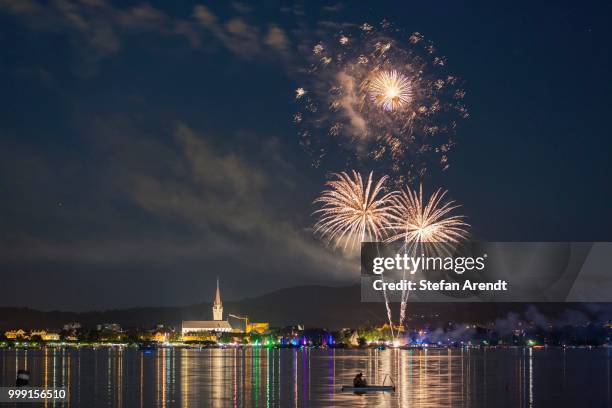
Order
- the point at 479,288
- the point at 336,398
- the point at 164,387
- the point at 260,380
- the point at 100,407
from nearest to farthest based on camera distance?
the point at 100,407 → the point at 336,398 → the point at 164,387 → the point at 260,380 → the point at 479,288

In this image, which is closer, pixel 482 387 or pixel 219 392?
pixel 219 392

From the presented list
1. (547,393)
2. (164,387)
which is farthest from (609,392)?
(164,387)

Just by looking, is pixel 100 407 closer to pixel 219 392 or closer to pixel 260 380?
pixel 219 392

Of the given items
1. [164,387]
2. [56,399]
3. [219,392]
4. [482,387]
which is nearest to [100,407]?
[56,399]

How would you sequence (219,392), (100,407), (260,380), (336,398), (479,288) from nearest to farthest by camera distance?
(100,407) → (336,398) → (219,392) → (260,380) → (479,288)

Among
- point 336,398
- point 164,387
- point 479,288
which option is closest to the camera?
point 336,398

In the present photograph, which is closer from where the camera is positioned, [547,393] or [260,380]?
[547,393]

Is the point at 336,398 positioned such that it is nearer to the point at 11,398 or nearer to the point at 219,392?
the point at 219,392

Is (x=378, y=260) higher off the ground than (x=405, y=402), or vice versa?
(x=378, y=260)

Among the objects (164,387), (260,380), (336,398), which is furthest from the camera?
(260,380)
